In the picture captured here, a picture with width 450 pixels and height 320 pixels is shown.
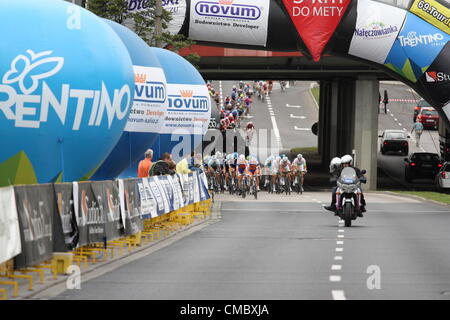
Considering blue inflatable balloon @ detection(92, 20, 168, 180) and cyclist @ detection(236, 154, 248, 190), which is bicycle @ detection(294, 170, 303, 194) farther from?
blue inflatable balloon @ detection(92, 20, 168, 180)

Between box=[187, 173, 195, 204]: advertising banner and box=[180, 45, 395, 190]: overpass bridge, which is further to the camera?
box=[180, 45, 395, 190]: overpass bridge

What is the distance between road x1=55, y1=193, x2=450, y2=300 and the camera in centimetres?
1295

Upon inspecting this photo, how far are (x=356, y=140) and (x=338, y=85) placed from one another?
11307 mm

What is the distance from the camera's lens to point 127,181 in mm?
18547

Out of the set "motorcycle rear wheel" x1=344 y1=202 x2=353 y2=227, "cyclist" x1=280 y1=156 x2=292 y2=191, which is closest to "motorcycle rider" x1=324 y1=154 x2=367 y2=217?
"motorcycle rear wheel" x1=344 y1=202 x2=353 y2=227

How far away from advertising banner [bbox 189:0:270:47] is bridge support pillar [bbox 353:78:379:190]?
10.4m

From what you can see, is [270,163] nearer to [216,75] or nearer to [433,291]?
[216,75]

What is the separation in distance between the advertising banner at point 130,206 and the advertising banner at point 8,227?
18.4ft

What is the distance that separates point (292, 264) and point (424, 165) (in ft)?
125

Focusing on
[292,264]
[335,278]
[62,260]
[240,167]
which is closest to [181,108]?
[240,167]

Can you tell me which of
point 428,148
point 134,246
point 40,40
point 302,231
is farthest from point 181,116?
point 428,148

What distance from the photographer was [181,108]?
1241 inches

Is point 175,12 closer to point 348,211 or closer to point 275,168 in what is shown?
point 275,168

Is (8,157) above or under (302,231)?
above
